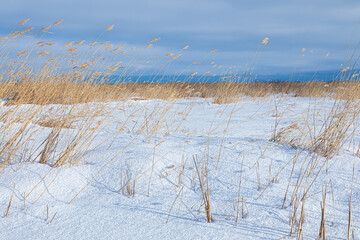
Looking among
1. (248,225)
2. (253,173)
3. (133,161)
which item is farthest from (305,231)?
(133,161)

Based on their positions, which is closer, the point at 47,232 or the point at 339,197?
the point at 47,232

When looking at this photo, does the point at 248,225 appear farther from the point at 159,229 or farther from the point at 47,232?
the point at 47,232

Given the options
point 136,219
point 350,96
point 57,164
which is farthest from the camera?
point 350,96

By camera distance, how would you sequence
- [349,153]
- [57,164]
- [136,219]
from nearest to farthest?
[136,219] < [57,164] < [349,153]

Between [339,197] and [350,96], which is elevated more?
[350,96]

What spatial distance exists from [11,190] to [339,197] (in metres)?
1.75

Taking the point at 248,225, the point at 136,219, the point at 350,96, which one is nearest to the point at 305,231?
the point at 248,225

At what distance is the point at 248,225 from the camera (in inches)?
49.1

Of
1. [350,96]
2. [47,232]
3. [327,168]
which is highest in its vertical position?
[350,96]

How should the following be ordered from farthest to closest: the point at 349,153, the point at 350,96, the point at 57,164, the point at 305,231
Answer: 1. the point at 350,96
2. the point at 349,153
3. the point at 57,164
4. the point at 305,231

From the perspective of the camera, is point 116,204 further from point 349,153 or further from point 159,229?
point 349,153

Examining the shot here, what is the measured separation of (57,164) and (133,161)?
0.47m

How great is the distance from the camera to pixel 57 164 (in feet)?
5.76

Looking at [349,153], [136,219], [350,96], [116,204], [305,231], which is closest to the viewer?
[305,231]
